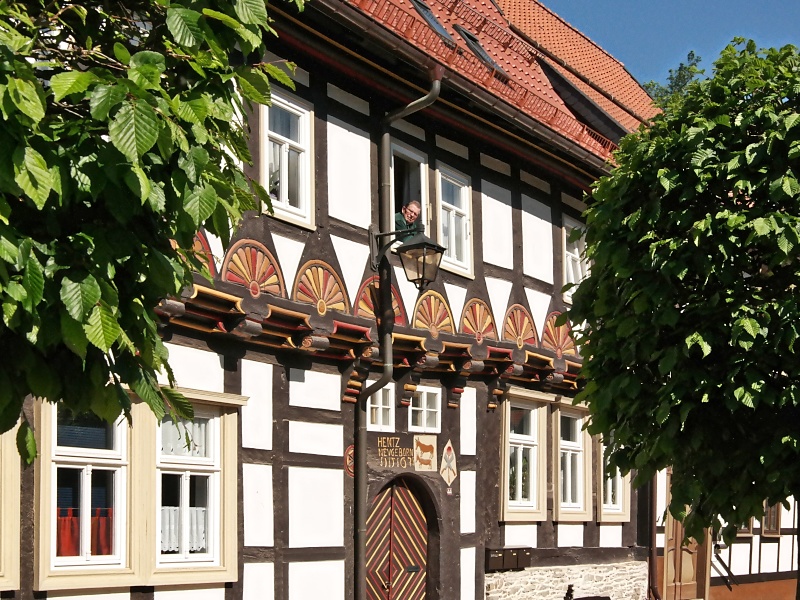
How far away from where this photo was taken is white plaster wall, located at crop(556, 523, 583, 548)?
18.1 m

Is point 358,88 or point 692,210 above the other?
point 358,88

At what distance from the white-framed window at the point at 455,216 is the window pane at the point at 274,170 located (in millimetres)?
2852

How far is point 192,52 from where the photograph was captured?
21.1ft

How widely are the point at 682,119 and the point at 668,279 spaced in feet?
4.92

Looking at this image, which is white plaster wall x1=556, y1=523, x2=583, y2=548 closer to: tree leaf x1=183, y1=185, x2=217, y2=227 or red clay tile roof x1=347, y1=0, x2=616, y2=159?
red clay tile roof x1=347, y1=0, x2=616, y2=159

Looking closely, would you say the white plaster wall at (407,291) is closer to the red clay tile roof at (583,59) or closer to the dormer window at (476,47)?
the dormer window at (476,47)

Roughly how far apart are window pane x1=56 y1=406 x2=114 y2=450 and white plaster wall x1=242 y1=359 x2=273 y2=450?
1708 millimetres

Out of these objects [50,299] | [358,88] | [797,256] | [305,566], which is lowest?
[305,566]

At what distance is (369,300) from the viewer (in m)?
14.1

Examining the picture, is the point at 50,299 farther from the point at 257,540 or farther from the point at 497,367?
the point at 497,367

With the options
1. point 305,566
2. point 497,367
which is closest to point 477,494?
point 497,367

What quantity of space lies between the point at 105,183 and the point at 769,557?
2216cm

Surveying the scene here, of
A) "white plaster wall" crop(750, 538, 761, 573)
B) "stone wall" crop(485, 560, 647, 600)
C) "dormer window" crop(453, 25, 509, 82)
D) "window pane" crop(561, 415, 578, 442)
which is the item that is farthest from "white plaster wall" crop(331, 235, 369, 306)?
"white plaster wall" crop(750, 538, 761, 573)

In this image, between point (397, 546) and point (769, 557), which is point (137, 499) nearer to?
point (397, 546)
